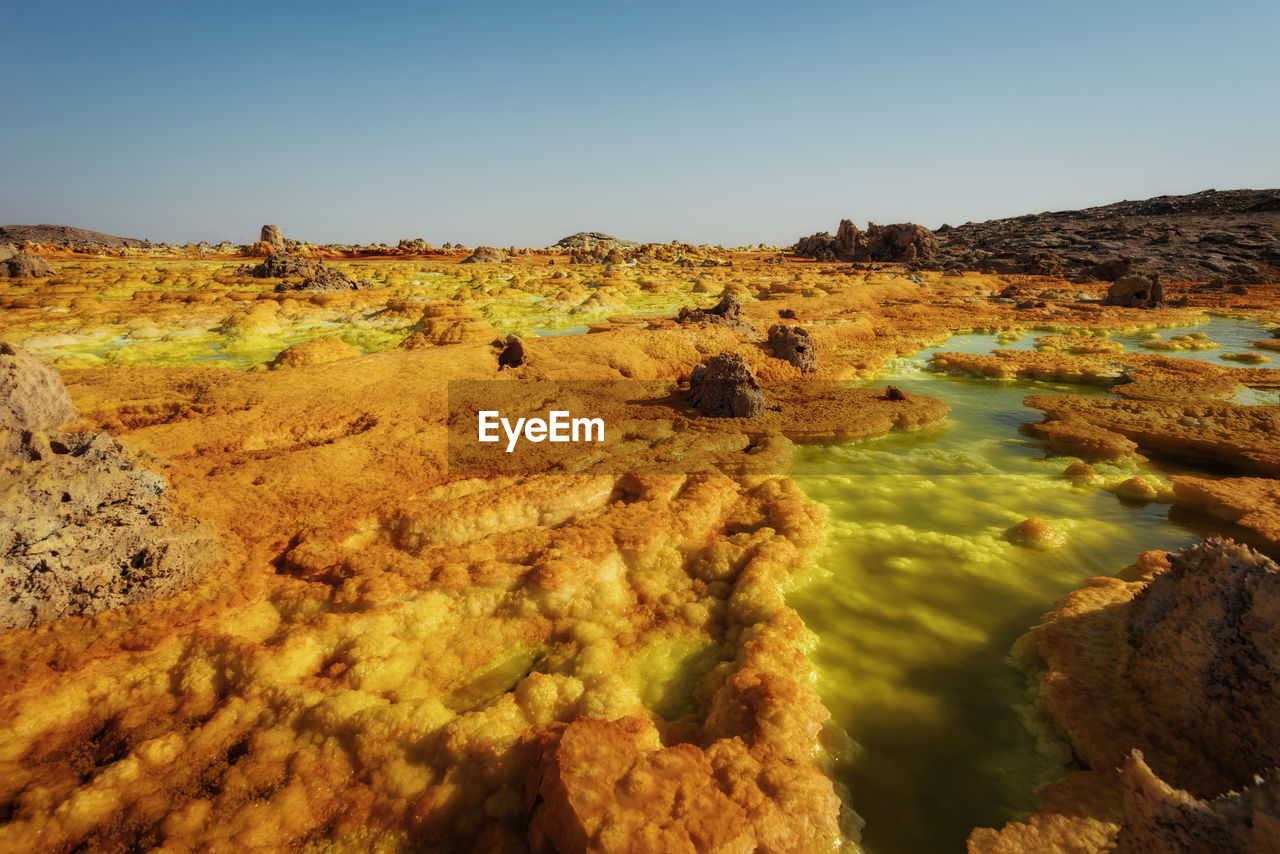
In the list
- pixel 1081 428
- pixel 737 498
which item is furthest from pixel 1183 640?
pixel 1081 428

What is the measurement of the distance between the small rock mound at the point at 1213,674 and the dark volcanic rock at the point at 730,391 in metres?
5.13

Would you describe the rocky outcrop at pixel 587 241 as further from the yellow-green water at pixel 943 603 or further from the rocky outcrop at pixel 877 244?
the yellow-green water at pixel 943 603

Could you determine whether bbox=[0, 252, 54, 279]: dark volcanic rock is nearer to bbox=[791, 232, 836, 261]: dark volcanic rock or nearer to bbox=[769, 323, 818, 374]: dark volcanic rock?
Result: bbox=[769, 323, 818, 374]: dark volcanic rock

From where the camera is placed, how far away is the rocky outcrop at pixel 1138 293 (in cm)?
2061

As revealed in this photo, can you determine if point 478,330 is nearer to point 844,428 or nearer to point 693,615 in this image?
point 844,428

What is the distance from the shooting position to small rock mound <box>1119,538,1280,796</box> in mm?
2793

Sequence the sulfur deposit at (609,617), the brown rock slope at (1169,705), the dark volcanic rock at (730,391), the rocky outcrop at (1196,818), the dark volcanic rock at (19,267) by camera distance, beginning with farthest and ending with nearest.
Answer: the dark volcanic rock at (19,267) → the dark volcanic rock at (730,391) → the sulfur deposit at (609,617) → the brown rock slope at (1169,705) → the rocky outcrop at (1196,818)

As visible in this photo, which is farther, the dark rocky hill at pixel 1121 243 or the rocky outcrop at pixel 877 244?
the rocky outcrop at pixel 877 244

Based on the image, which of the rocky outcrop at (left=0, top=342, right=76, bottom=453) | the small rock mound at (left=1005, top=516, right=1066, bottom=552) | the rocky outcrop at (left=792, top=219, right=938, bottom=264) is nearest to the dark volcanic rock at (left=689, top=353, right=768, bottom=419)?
the small rock mound at (left=1005, top=516, right=1066, bottom=552)

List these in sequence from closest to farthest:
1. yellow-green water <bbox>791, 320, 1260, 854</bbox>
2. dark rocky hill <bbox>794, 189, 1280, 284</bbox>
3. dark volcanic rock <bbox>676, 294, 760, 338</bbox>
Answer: yellow-green water <bbox>791, 320, 1260, 854</bbox> → dark volcanic rock <bbox>676, 294, 760, 338</bbox> → dark rocky hill <bbox>794, 189, 1280, 284</bbox>

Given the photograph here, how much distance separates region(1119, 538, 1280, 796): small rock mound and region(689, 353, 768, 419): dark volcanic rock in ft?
16.8

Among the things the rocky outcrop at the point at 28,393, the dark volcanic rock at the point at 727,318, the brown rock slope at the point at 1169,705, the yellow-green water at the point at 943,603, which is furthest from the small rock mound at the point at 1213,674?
the dark volcanic rock at the point at 727,318

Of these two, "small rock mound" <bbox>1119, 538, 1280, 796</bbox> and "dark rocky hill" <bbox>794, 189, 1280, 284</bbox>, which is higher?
"dark rocky hill" <bbox>794, 189, 1280, 284</bbox>

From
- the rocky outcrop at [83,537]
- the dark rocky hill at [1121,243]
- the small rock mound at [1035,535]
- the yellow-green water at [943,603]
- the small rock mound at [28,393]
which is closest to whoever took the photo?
the yellow-green water at [943,603]
